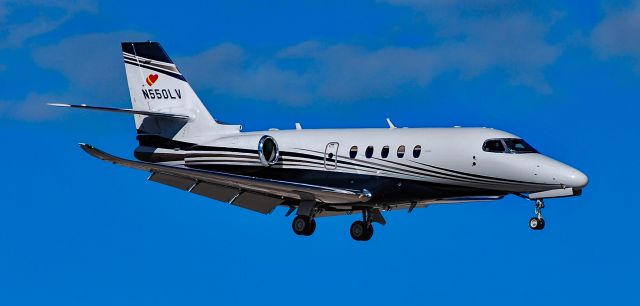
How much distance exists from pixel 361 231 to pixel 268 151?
13.1ft

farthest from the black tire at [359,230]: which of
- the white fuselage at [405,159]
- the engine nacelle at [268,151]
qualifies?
the engine nacelle at [268,151]

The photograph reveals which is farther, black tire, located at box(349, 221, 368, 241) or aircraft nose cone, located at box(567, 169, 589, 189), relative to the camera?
black tire, located at box(349, 221, 368, 241)

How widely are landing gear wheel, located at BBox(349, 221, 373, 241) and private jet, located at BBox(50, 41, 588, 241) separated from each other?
0.04 metres

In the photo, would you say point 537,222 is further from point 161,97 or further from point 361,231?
point 161,97

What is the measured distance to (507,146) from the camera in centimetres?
3647

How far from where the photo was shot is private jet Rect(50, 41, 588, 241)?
36312mm

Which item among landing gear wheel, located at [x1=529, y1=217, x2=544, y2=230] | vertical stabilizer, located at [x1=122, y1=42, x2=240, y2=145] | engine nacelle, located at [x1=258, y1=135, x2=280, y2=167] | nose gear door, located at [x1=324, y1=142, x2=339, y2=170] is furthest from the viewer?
vertical stabilizer, located at [x1=122, y1=42, x2=240, y2=145]

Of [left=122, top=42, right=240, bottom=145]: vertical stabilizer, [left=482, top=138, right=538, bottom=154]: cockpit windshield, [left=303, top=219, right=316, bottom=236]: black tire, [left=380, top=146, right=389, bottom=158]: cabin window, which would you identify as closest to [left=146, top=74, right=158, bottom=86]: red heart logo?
[left=122, top=42, right=240, bottom=145]: vertical stabilizer

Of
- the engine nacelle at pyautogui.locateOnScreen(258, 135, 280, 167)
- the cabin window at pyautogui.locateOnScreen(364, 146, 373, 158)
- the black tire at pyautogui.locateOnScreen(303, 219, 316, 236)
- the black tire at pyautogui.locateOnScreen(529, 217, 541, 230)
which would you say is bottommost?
the black tire at pyautogui.locateOnScreen(529, 217, 541, 230)

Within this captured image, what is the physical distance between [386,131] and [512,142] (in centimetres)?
433

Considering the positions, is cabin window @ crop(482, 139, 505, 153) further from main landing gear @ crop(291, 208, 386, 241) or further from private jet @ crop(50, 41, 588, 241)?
main landing gear @ crop(291, 208, 386, 241)

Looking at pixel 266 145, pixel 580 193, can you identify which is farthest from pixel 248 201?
pixel 580 193

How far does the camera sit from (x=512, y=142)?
3659 cm

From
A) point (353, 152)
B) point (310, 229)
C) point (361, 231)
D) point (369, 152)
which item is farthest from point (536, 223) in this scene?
point (310, 229)
